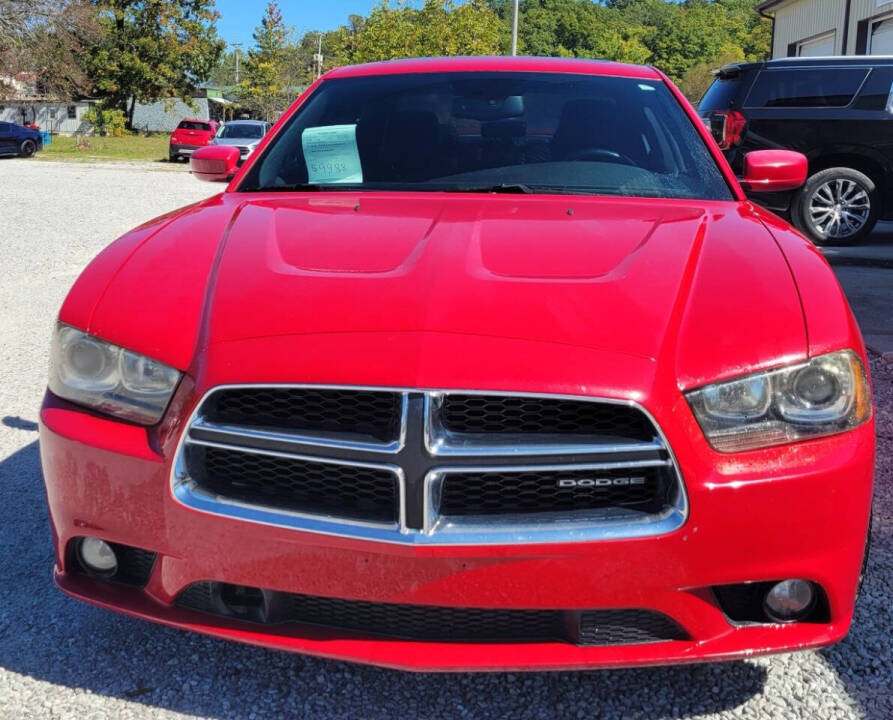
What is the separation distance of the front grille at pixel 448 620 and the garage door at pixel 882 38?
1888cm

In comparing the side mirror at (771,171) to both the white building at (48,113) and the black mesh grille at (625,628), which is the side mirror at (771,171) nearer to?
the black mesh grille at (625,628)

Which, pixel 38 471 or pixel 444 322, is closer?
pixel 444 322

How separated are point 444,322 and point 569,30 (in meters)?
98.3

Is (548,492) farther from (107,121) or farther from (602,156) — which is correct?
(107,121)

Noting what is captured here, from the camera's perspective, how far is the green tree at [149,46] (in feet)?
164

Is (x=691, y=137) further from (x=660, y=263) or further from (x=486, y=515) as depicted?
(x=486, y=515)

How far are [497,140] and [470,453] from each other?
1.75 meters

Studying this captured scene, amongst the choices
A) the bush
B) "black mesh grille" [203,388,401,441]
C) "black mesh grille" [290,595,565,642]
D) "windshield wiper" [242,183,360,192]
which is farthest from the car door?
"black mesh grille" [290,595,565,642]

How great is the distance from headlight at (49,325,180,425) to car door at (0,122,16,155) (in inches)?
1322

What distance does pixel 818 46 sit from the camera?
76.3 ft

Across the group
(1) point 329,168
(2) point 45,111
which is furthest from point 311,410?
(2) point 45,111

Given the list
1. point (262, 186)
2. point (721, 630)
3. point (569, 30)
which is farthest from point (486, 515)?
point (569, 30)

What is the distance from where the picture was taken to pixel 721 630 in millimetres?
2010

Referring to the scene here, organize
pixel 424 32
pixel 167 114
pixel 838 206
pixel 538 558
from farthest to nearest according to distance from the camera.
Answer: pixel 167 114, pixel 424 32, pixel 838 206, pixel 538 558
